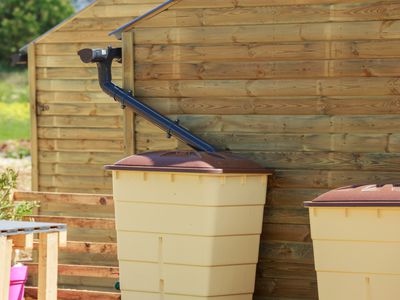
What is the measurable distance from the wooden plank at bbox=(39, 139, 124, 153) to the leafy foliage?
93.3 ft

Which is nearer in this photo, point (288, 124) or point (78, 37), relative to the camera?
point (288, 124)

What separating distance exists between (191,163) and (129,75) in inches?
60.5

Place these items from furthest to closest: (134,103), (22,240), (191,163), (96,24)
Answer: (96,24) < (134,103) < (191,163) < (22,240)

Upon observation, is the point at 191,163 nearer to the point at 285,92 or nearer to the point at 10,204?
the point at 285,92

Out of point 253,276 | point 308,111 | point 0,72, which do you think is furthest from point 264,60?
point 0,72

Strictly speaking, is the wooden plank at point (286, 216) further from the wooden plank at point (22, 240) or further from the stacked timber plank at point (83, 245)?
the wooden plank at point (22, 240)

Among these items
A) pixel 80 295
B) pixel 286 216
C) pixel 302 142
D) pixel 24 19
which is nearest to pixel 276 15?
pixel 302 142

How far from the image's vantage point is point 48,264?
27.1ft

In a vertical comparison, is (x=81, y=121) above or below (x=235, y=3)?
below

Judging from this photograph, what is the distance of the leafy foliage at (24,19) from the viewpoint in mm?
42750

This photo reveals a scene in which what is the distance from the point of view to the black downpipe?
914 centimetres

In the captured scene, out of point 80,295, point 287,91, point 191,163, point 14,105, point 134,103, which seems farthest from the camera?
point 14,105

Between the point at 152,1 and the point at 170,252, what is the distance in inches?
216

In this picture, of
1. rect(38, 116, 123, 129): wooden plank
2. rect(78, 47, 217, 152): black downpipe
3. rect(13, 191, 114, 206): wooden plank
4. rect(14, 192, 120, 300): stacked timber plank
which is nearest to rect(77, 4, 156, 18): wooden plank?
rect(38, 116, 123, 129): wooden plank
